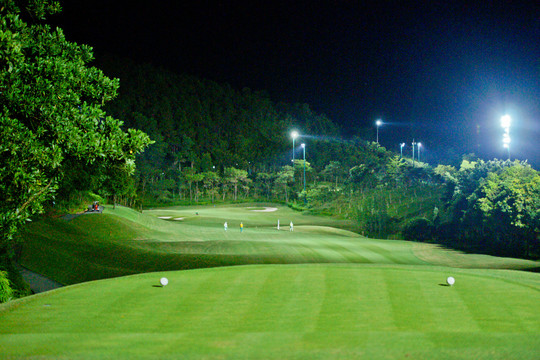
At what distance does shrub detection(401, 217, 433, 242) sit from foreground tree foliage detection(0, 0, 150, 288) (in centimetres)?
3569

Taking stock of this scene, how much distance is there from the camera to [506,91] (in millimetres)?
72938

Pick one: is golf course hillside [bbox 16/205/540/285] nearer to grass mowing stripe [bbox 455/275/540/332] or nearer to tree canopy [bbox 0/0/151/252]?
tree canopy [bbox 0/0/151/252]

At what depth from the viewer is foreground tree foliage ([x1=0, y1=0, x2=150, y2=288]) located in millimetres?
8312

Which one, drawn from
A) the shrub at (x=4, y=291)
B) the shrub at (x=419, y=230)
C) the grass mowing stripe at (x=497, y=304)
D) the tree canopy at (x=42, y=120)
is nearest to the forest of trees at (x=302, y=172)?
the shrub at (x=419, y=230)

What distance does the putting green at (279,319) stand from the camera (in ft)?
20.6

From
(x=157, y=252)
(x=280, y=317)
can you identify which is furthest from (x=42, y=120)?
(x=157, y=252)

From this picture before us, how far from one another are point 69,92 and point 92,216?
2085cm

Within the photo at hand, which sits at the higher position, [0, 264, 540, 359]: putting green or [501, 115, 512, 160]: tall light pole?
[501, 115, 512, 160]: tall light pole

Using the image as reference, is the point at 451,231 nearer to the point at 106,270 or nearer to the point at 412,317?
the point at 106,270

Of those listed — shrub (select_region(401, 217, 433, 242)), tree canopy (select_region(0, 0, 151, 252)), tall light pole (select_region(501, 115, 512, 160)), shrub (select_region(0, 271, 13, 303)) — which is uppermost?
tall light pole (select_region(501, 115, 512, 160))

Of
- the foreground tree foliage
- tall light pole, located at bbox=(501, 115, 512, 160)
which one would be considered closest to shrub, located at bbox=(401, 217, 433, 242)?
tall light pole, located at bbox=(501, 115, 512, 160)

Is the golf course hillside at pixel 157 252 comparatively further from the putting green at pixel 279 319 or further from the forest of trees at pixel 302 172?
the forest of trees at pixel 302 172

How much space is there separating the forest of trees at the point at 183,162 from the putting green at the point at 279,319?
2.40m

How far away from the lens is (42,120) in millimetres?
8797
